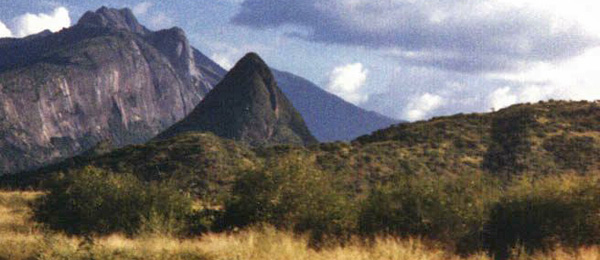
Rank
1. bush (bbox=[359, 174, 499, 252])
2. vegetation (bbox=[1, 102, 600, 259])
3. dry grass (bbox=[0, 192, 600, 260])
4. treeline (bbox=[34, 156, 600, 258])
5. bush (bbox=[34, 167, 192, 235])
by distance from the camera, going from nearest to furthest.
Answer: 1. dry grass (bbox=[0, 192, 600, 260])
2. vegetation (bbox=[1, 102, 600, 259])
3. treeline (bbox=[34, 156, 600, 258])
4. bush (bbox=[359, 174, 499, 252])
5. bush (bbox=[34, 167, 192, 235])

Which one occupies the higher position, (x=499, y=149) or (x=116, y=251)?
(x=499, y=149)

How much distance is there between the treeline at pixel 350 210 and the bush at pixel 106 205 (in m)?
0.04

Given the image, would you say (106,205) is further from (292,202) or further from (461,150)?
(461,150)

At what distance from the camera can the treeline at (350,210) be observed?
18469 millimetres

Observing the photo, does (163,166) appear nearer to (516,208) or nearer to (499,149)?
(499,149)

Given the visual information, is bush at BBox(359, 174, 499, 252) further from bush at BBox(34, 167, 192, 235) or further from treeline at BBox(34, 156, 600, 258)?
bush at BBox(34, 167, 192, 235)

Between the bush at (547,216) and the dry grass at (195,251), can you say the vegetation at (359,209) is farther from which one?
the dry grass at (195,251)

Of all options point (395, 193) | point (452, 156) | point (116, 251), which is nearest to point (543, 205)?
point (395, 193)

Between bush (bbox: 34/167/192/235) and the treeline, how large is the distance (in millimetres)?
39

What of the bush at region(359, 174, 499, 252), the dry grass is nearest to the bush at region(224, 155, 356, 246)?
the bush at region(359, 174, 499, 252)

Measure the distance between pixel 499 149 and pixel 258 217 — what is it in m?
40.8

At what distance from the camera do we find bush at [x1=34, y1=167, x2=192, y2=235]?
21109 millimetres

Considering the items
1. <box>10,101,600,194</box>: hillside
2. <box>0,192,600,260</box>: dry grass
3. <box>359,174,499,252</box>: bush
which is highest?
<box>10,101,600,194</box>: hillside

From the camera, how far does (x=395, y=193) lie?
66.7 ft
